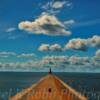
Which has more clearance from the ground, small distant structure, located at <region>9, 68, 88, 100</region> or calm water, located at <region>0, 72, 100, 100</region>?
calm water, located at <region>0, 72, 100, 100</region>

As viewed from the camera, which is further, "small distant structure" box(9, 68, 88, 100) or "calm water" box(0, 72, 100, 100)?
"calm water" box(0, 72, 100, 100)

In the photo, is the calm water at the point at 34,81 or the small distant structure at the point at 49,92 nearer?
the small distant structure at the point at 49,92

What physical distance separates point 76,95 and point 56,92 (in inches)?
32.7

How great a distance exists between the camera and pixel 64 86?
1598 cm

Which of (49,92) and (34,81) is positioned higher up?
(34,81)

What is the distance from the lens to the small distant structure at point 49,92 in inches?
606

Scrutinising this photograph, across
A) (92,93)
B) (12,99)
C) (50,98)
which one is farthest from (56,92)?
(92,93)

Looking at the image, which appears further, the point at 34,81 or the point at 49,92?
the point at 34,81

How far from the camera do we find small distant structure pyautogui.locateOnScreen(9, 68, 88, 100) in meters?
15.4

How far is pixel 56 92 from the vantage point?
15.4 meters

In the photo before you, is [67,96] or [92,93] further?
[92,93]

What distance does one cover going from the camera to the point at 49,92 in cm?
1548

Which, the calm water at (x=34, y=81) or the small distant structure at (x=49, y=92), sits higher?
the calm water at (x=34, y=81)

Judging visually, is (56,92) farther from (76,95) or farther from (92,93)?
(92,93)
